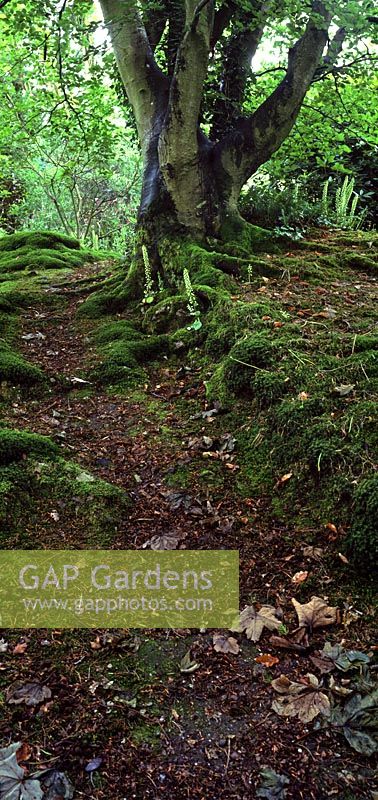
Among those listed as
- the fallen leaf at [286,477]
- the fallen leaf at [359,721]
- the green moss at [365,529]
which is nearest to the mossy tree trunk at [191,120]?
the fallen leaf at [286,477]

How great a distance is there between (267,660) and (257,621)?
20 cm

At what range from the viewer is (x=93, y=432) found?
4.06 metres

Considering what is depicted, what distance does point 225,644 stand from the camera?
7.86 ft

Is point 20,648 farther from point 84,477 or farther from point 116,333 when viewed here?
point 116,333

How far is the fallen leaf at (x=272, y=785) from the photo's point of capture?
1789 millimetres

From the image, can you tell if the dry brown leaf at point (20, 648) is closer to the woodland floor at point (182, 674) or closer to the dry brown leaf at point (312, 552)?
the woodland floor at point (182, 674)

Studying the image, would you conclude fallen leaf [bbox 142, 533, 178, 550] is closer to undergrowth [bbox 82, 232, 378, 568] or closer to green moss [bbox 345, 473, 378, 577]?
undergrowth [bbox 82, 232, 378, 568]

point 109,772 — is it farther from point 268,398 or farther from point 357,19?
A: point 357,19

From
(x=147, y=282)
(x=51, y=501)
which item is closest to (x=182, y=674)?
(x=51, y=501)

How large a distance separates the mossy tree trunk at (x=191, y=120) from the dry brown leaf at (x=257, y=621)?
4.38 metres

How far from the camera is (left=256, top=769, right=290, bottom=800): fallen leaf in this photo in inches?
70.4

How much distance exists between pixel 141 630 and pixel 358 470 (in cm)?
144

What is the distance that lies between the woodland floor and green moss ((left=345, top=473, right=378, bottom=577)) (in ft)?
0.29

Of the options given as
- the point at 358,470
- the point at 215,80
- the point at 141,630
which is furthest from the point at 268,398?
the point at 215,80
